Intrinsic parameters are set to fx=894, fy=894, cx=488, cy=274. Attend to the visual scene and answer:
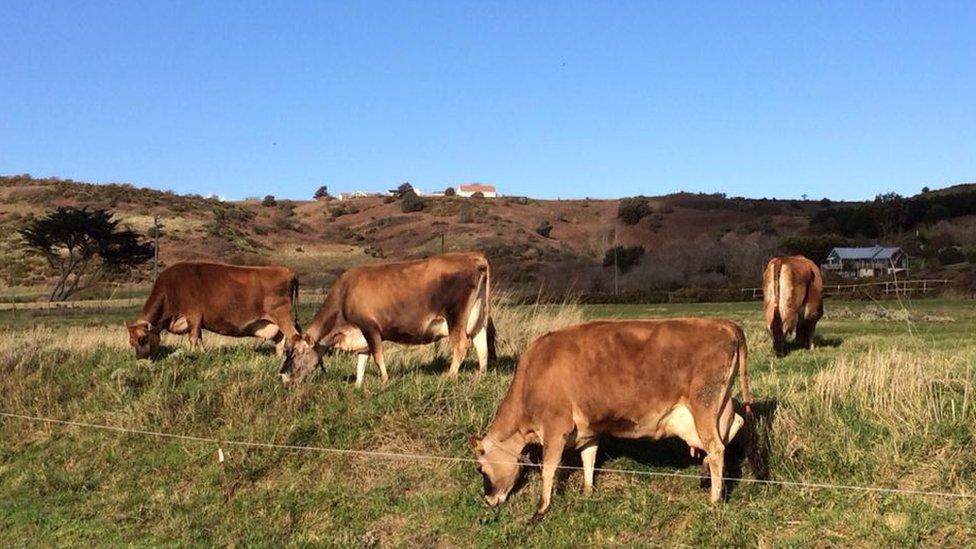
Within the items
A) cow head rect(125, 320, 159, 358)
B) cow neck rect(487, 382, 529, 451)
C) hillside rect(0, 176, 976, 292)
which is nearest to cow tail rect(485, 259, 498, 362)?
cow neck rect(487, 382, 529, 451)

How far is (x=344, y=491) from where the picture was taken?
9.75 meters

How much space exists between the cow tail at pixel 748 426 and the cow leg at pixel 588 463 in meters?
1.51

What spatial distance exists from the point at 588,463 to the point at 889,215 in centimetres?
10803

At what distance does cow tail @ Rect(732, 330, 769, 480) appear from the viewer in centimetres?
852

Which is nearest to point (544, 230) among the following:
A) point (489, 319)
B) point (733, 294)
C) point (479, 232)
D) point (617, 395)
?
point (479, 232)

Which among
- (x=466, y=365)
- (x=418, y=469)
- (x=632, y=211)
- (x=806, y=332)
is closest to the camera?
(x=418, y=469)

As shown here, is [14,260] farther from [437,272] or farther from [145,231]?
[437,272]

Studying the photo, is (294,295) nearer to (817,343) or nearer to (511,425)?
(511,425)

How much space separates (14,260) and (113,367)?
7121 cm

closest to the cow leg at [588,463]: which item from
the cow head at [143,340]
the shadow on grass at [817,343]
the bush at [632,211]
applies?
the cow head at [143,340]

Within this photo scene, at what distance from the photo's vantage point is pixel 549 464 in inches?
339

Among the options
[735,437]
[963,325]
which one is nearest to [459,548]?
[735,437]

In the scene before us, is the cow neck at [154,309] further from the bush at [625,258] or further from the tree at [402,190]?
the tree at [402,190]

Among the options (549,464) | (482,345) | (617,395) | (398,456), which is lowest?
(398,456)
